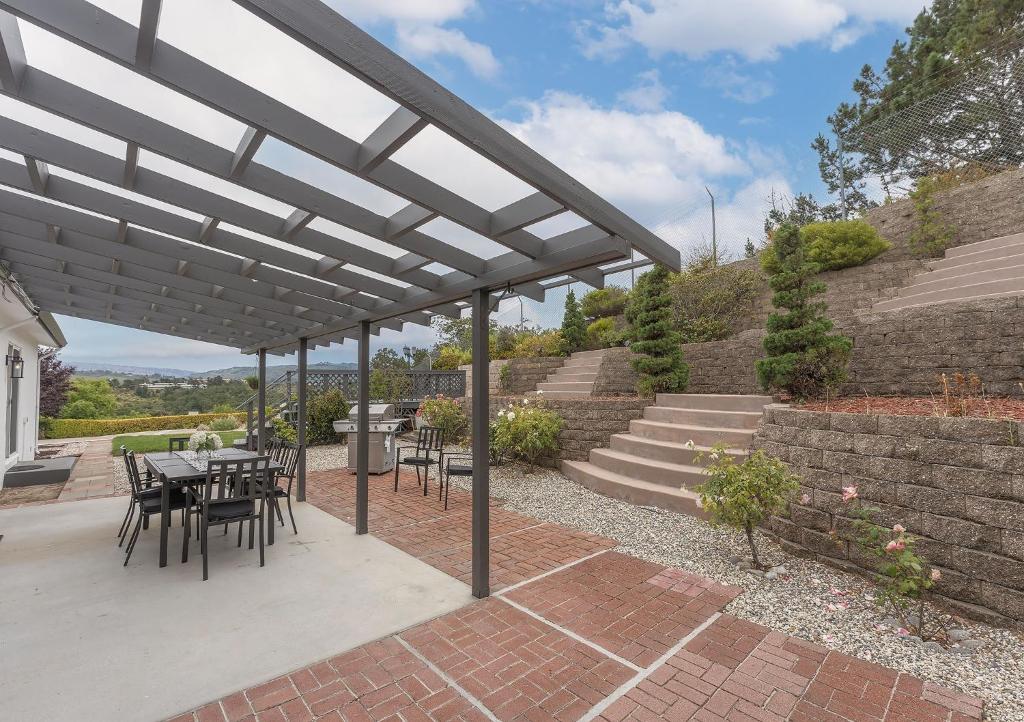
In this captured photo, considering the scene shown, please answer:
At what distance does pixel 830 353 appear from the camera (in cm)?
586

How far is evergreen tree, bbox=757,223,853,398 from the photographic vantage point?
5844mm

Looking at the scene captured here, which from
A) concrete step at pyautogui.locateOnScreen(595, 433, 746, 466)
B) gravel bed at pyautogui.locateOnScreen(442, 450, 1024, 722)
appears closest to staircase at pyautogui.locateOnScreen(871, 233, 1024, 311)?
concrete step at pyautogui.locateOnScreen(595, 433, 746, 466)

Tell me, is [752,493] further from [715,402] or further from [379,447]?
[379,447]

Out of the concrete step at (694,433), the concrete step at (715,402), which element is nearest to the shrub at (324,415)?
the concrete step at (694,433)

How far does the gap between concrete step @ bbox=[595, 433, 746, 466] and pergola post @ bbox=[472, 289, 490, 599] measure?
3132 millimetres

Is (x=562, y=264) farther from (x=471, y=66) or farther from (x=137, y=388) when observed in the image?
(x=137, y=388)

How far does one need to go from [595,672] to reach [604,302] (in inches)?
488

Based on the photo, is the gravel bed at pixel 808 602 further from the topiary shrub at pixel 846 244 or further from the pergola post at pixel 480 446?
the topiary shrub at pixel 846 244

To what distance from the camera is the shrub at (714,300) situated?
9.72m

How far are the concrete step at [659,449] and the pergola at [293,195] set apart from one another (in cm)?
349

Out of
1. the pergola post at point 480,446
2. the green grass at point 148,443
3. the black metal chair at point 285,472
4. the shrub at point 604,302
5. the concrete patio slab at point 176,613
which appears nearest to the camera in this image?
the concrete patio slab at point 176,613

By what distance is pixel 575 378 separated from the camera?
1034 cm

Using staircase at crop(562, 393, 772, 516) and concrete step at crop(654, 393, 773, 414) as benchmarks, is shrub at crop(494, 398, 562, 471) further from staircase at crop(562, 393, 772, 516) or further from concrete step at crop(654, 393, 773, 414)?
concrete step at crop(654, 393, 773, 414)

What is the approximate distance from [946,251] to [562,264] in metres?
9.23
